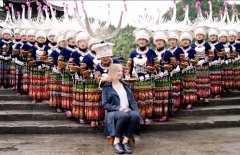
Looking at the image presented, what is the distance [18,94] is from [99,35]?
10.3 ft

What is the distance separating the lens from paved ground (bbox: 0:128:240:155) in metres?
5.52

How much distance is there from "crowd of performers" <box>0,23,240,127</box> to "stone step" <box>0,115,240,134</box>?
196 mm

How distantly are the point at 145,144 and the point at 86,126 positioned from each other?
132 centimetres

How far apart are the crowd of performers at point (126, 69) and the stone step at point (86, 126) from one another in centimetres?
20

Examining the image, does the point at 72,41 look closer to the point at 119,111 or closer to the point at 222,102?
the point at 119,111

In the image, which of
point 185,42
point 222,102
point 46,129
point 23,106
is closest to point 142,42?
point 185,42

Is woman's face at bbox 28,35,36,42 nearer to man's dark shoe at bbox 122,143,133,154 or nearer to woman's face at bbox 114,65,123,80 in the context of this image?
woman's face at bbox 114,65,123,80

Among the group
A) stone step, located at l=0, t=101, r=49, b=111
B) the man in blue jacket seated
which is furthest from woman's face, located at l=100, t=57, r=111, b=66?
stone step, located at l=0, t=101, r=49, b=111

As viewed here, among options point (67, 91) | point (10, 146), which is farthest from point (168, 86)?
point (10, 146)

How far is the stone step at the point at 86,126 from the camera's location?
668 centimetres

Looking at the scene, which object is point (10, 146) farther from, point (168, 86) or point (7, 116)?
point (168, 86)

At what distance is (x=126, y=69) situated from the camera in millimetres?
6773

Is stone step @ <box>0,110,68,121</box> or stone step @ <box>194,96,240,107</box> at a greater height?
stone step @ <box>194,96,240,107</box>

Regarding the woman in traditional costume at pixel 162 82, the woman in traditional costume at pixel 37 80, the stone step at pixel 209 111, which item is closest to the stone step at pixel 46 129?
the woman in traditional costume at pixel 162 82
